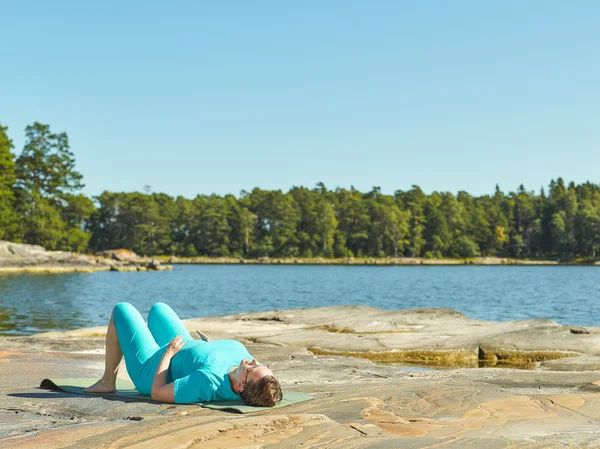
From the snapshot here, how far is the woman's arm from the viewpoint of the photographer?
6.64 meters

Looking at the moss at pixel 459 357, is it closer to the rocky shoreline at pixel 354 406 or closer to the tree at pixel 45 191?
the rocky shoreline at pixel 354 406

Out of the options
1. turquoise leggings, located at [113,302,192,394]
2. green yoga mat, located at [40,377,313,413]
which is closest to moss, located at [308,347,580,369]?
green yoga mat, located at [40,377,313,413]

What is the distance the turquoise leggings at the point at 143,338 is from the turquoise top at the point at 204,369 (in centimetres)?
23

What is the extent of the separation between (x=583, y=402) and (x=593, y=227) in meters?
140

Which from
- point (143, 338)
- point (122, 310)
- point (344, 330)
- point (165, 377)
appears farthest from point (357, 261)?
point (165, 377)

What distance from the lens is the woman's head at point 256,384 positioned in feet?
21.0

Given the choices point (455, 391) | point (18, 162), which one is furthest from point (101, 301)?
point (18, 162)

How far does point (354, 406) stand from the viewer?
6922 mm

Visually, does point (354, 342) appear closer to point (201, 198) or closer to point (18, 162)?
point (18, 162)

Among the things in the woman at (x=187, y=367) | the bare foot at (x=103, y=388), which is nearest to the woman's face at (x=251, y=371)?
the woman at (x=187, y=367)

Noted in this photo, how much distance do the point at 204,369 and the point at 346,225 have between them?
142238mm

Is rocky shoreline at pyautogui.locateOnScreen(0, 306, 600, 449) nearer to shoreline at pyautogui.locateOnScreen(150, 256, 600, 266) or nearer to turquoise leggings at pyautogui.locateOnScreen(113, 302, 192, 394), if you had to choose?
turquoise leggings at pyautogui.locateOnScreen(113, 302, 192, 394)

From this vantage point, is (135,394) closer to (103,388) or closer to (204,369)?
(103,388)

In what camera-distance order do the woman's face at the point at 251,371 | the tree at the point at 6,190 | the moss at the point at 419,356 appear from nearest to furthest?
the woman's face at the point at 251,371
the moss at the point at 419,356
the tree at the point at 6,190
